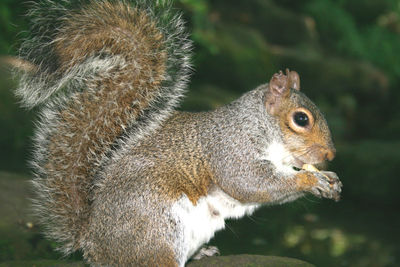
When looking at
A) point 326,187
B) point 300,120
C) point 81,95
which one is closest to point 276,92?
point 300,120

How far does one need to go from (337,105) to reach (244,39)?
2453 millimetres

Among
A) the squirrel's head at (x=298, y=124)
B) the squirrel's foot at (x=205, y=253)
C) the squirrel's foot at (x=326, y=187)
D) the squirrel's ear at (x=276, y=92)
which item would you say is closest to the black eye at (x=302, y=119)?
the squirrel's head at (x=298, y=124)

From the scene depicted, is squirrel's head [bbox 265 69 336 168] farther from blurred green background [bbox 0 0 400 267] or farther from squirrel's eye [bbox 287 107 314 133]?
blurred green background [bbox 0 0 400 267]

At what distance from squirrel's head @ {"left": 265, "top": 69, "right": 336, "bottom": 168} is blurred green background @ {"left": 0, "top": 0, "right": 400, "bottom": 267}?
1.51 ft

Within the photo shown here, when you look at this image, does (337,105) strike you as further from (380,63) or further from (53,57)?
(53,57)

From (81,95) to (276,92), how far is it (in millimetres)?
1187

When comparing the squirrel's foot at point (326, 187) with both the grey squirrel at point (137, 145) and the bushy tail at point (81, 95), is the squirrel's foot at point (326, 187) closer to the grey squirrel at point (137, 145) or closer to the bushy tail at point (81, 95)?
the grey squirrel at point (137, 145)

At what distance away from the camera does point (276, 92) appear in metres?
3.41

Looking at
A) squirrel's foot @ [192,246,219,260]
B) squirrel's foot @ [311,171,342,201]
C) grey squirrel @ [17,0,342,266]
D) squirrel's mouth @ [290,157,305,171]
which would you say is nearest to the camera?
grey squirrel @ [17,0,342,266]

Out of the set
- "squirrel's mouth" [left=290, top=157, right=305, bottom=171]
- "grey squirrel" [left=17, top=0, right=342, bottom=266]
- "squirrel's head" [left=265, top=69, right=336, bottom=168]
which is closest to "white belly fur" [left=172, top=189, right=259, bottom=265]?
"grey squirrel" [left=17, top=0, right=342, bottom=266]

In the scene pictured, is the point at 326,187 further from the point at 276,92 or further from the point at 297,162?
the point at 276,92

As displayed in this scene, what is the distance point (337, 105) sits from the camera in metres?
11.6

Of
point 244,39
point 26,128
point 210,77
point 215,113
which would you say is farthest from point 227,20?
point 215,113

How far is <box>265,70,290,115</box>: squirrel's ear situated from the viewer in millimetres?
3393
